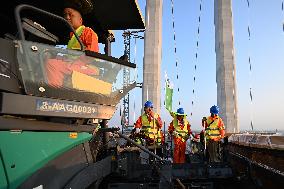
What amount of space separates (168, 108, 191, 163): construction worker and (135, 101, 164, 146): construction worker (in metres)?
0.71

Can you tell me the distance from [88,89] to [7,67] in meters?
0.70

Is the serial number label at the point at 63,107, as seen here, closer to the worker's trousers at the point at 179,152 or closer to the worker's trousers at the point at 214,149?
the worker's trousers at the point at 214,149

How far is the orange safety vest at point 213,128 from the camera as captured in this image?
8.95m

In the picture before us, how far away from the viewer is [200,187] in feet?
14.6

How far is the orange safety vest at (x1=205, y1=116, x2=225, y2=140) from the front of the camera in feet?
29.4

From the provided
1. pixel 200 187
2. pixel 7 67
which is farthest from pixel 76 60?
pixel 200 187

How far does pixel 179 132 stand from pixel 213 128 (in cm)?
109

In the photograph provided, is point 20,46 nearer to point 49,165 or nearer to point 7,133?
point 7,133

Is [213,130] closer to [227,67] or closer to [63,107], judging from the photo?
[63,107]

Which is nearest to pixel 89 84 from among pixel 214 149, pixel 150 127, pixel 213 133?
pixel 150 127

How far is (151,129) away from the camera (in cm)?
870

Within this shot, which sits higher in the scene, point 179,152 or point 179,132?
point 179,132

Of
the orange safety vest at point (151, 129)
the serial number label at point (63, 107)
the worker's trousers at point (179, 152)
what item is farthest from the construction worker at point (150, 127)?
the serial number label at point (63, 107)

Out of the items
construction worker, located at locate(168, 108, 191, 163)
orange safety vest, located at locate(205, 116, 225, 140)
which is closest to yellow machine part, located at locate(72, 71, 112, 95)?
orange safety vest, located at locate(205, 116, 225, 140)
